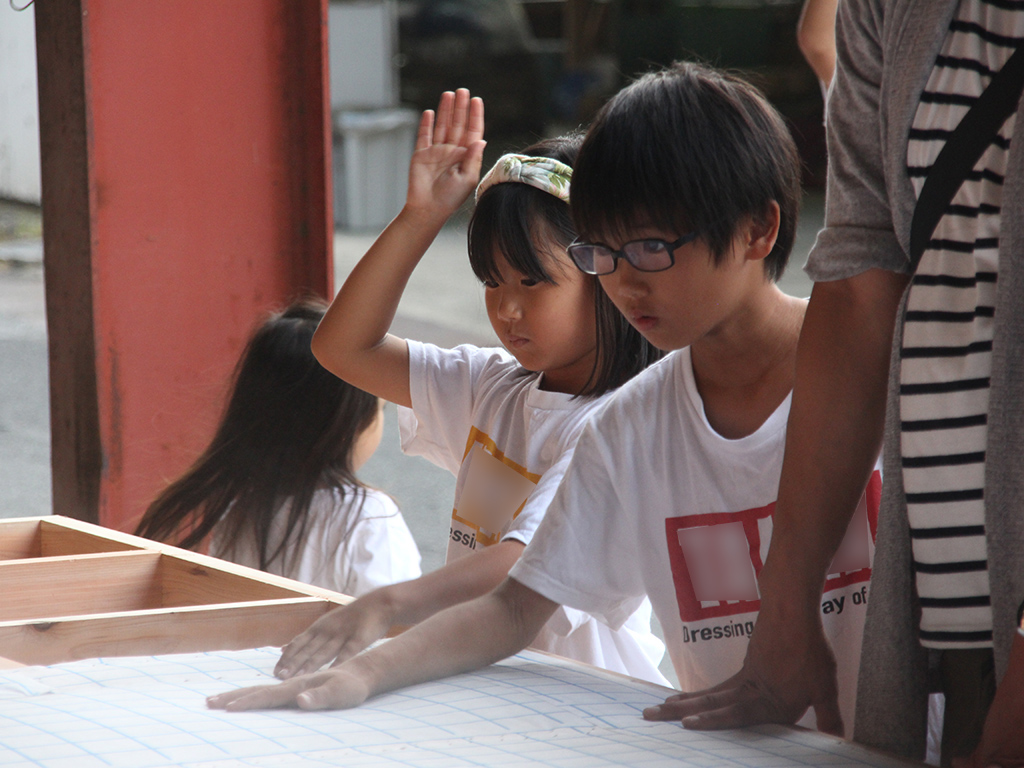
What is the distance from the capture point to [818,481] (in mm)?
1109

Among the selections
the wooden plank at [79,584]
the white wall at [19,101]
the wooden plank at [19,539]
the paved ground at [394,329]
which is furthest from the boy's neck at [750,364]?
the white wall at [19,101]

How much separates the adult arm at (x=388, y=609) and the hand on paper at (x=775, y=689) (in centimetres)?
38

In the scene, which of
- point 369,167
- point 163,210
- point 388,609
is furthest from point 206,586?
point 369,167

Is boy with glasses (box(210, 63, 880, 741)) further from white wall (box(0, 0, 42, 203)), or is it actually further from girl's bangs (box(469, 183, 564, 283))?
white wall (box(0, 0, 42, 203))

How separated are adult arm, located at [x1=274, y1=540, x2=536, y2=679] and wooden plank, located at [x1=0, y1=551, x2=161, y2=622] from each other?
1.55 feet

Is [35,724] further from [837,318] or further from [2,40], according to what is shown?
[2,40]

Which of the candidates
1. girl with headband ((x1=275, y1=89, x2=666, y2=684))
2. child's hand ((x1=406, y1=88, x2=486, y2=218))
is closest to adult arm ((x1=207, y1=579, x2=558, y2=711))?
girl with headband ((x1=275, y1=89, x2=666, y2=684))

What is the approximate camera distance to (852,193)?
42.7 inches

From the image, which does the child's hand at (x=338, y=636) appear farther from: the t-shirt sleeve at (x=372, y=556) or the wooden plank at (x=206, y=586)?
the t-shirt sleeve at (x=372, y=556)

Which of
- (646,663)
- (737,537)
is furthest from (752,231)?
(646,663)

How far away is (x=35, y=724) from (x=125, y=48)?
6.39 feet

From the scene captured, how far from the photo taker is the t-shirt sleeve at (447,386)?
199cm

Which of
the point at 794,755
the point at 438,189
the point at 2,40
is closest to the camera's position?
the point at 794,755

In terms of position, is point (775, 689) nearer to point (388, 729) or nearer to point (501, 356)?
point (388, 729)
